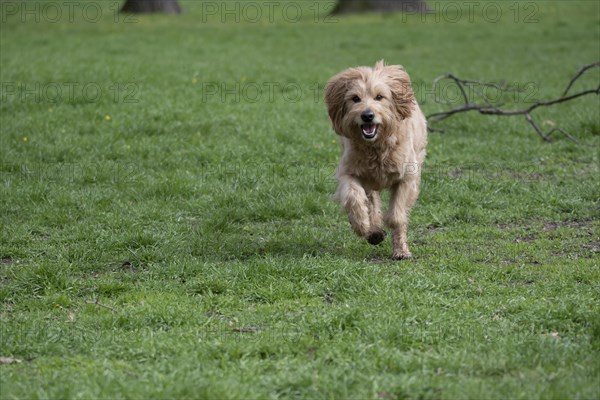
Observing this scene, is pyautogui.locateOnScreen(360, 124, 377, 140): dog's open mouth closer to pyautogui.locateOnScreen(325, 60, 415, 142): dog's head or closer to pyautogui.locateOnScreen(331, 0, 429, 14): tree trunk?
pyautogui.locateOnScreen(325, 60, 415, 142): dog's head

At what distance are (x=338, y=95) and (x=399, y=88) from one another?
20.7 inches

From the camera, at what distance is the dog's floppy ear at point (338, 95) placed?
7332mm

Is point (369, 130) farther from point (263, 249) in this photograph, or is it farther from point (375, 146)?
point (263, 249)

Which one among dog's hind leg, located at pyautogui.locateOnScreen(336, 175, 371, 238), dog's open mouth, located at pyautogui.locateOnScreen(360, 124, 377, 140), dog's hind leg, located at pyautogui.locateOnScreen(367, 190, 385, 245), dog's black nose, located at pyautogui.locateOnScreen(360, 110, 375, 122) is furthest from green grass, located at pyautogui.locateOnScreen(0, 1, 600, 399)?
dog's black nose, located at pyautogui.locateOnScreen(360, 110, 375, 122)

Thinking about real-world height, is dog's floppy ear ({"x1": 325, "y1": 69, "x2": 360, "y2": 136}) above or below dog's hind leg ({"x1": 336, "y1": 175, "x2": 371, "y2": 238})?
above

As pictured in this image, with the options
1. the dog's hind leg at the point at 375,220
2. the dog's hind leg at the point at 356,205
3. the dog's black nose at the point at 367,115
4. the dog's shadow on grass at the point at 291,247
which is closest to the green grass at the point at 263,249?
the dog's shadow on grass at the point at 291,247

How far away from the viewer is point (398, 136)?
747cm

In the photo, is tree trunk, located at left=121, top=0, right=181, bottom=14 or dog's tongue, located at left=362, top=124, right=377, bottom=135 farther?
tree trunk, located at left=121, top=0, right=181, bottom=14

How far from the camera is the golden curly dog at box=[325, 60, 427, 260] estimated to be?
7180mm

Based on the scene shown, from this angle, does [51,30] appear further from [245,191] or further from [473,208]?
[473,208]

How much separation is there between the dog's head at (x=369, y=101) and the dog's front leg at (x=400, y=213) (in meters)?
0.57

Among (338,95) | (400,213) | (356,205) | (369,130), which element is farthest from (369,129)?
(400,213)

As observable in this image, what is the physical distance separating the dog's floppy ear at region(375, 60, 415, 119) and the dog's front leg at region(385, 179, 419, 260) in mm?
624

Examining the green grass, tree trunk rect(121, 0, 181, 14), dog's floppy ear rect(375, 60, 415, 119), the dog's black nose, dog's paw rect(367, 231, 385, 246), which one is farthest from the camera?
tree trunk rect(121, 0, 181, 14)
